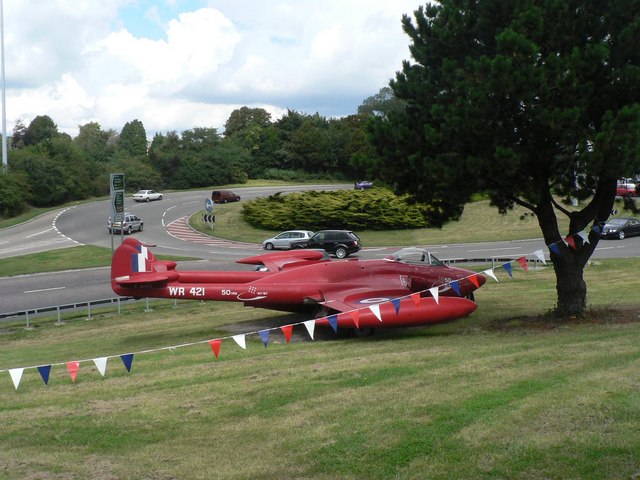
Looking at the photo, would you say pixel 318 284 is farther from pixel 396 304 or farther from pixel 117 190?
pixel 117 190

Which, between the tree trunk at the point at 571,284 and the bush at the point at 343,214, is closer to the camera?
the tree trunk at the point at 571,284

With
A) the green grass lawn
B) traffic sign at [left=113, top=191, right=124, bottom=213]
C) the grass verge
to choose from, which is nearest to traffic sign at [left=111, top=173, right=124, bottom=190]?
traffic sign at [left=113, top=191, right=124, bottom=213]

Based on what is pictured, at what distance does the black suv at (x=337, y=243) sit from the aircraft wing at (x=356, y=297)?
77.2 feet

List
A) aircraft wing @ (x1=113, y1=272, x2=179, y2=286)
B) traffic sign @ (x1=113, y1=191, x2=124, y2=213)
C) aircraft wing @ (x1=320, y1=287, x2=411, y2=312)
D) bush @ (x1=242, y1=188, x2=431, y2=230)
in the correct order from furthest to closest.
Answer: bush @ (x1=242, y1=188, x2=431, y2=230) → traffic sign @ (x1=113, y1=191, x2=124, y2=213) → aircraft wing @ (x1=113, y1=272, x2=179, y2=286) → aircraft wing @ (x1=320, y1=287, x2=411, y2=312)

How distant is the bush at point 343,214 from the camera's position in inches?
2203

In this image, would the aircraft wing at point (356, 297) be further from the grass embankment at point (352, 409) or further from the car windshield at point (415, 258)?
the car windshield at point (415, 258)

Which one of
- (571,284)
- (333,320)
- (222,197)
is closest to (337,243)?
(571,284)

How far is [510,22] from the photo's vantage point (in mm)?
15680

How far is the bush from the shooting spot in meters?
56.0

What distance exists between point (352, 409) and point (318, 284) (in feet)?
29.8

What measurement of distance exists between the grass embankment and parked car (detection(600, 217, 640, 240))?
94.8 feet

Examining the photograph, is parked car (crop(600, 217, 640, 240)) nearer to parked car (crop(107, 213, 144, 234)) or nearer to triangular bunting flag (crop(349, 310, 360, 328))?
triangular bunting flag (crop(349, 310, 360, 328))

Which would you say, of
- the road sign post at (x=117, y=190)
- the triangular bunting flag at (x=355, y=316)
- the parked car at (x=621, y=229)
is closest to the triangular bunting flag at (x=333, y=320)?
the triangular bunting flag at (x=355, y=316)

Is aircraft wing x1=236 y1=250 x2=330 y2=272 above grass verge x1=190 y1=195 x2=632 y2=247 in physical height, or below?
above
